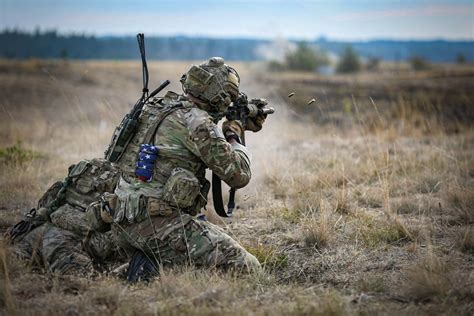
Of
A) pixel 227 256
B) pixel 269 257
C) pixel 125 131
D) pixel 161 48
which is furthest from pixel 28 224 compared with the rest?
pixel 161 48

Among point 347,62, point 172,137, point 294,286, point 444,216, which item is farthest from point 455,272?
point 347,62

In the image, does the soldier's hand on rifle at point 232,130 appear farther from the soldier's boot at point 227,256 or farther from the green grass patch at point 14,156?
the green grass patch at point 14,156

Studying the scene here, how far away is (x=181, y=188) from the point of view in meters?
4.37

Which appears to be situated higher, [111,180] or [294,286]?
[111,180]

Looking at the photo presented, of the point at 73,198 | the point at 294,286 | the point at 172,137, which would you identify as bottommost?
the point at 294,286

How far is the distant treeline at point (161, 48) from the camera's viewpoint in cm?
8325

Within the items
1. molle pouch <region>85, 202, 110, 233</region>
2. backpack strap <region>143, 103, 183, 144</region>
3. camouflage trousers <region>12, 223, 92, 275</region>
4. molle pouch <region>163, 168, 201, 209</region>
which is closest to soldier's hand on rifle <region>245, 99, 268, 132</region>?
backpack strap <region>143, 103, 183, 144</region>

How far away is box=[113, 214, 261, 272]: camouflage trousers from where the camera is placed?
452 centimetres

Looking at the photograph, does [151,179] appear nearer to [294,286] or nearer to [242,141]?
[242,141]

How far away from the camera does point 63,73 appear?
3478cm

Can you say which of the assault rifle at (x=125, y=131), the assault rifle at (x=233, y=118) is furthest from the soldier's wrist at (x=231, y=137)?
the assault rifle at (x=125, y=131)

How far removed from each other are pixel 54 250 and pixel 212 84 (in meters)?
1.81

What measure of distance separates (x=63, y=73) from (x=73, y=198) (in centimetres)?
3133

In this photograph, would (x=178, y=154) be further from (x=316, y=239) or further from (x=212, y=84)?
(x=316, y=239)
